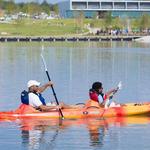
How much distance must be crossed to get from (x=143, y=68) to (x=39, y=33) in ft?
325

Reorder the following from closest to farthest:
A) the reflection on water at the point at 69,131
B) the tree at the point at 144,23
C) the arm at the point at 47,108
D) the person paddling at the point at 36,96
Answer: the reflection on water at the point at 69,131, the person paddling at the point at 36,96, the arm at the point at 47,108, the tree at the point at 144,23

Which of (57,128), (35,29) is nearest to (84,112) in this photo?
(57,128)

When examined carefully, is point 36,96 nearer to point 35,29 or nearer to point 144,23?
point 35,29

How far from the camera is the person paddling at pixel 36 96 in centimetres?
2441

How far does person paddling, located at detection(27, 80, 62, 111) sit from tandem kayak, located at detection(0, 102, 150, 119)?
0.64ft

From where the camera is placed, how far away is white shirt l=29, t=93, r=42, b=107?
2446cm

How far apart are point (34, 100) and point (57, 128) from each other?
1.41 m

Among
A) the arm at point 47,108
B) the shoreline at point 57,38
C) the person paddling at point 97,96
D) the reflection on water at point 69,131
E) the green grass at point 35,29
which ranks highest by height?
the person paddling at point 97,96

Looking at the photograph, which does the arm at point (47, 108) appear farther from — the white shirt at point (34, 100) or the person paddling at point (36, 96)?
the white shirt at point (34, 100)

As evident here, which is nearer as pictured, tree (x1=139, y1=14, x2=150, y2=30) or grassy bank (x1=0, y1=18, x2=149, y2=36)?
grassy bank (x1=0, y1=18, x2=149, y2=36)

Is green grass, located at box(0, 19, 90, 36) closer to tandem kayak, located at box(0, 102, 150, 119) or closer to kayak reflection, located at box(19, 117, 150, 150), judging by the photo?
tandem kayak, located at box(0, 102, 150, 119)

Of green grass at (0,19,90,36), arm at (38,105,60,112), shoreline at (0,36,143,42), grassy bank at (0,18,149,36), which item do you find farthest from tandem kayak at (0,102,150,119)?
green grass at (0,19,90,36)

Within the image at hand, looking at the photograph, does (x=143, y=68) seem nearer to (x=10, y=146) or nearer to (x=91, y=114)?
(x=91, y=114)

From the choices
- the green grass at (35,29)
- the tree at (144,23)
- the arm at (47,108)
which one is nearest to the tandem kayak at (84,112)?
the arm at (47,108)
